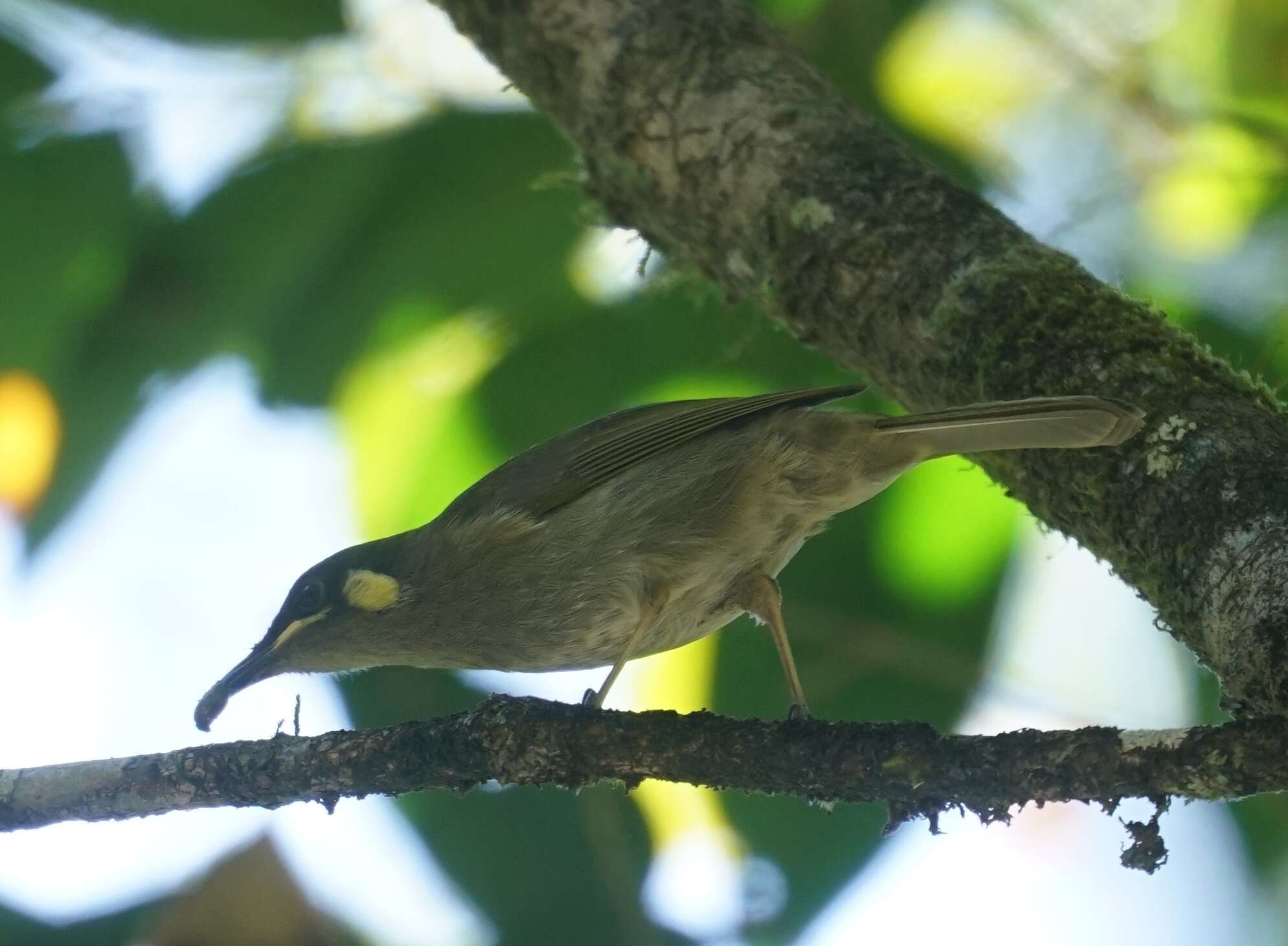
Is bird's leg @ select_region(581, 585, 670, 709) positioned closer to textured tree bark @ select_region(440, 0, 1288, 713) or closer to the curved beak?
textured tree bark @ select_region(440, 0, 1288, 713)

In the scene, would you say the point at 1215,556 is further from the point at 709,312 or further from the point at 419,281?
the point at 419,281

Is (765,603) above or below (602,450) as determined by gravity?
below

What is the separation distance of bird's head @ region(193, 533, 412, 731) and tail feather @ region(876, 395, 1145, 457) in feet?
6.35

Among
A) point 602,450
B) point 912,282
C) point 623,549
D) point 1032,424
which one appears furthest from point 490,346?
point 1032,424

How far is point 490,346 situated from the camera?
625 cm

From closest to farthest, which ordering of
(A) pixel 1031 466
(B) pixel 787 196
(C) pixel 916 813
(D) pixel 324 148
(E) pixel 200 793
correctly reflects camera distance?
(C) pixel 916 813 → (E) pixel 200 793 → (A) pixel 1031 466 → (B) pixel 787 196 → (D) pixel 324 148

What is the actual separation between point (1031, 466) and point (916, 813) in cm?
116

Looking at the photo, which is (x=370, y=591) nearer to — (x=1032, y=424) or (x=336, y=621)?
(x=336, y=621)

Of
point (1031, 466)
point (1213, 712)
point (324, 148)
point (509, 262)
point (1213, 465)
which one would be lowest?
point (1213, 465)

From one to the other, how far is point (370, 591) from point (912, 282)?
7.18 feet

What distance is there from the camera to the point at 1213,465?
2639 millimetres

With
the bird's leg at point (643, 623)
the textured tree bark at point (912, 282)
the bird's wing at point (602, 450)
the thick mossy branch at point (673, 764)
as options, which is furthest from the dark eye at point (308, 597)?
the textured tree bark at point (912, 282)

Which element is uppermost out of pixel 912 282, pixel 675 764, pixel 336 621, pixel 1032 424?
pixel 912 282

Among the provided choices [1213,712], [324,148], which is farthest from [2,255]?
[1213,712]
